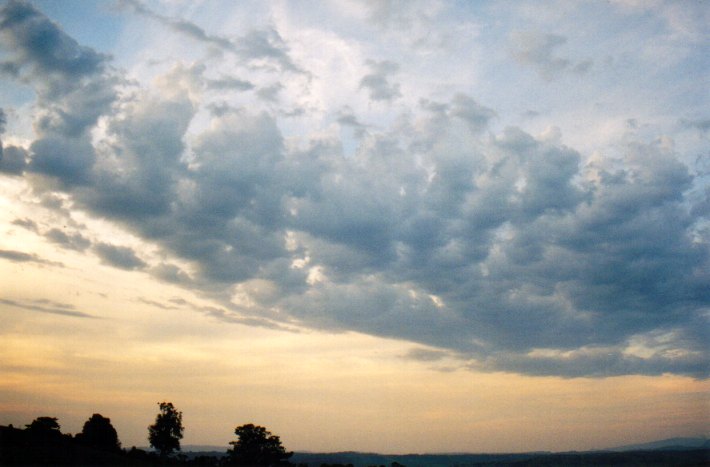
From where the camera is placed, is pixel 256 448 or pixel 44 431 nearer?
pixel 44 431

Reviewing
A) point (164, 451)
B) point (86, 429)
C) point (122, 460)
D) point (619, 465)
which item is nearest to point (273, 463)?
point (164, 451)

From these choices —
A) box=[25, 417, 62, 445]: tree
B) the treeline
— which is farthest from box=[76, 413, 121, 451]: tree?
box=[25, 417, 62, 445]: tree

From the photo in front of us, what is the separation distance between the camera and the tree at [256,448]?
5290 inches

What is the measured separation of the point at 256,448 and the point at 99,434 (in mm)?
38731

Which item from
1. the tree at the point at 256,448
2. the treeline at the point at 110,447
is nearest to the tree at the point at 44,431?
the treeline at the point at 110,447

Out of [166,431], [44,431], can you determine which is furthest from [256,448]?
[44,431]

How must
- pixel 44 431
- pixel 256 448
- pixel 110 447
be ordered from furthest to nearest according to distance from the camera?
1. pixel 256 448
2. pixel 110 447
3. pixel 44 431

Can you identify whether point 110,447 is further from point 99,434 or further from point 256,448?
point 256,448

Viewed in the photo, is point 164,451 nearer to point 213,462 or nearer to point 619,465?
point 213,462

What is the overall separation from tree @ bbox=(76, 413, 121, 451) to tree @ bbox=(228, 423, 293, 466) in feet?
96.7

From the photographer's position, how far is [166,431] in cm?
12744

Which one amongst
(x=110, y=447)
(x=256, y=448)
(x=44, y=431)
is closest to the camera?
(x=44, y=431)

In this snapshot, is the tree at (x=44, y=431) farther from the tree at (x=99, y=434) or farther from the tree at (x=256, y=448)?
the tree at (x=256, y=448)

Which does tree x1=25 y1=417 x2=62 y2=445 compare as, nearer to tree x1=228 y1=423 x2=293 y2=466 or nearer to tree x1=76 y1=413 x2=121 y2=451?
tree x1=76 y1=413 x2=121 y2=451
